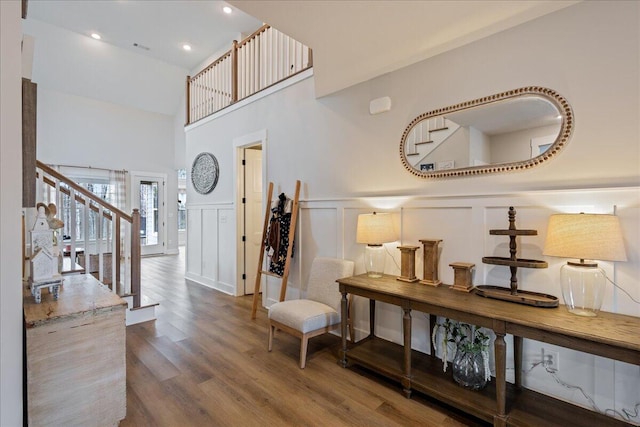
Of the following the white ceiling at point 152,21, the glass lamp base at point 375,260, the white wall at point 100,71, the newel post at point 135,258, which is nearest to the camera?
the glass lamp base at point 375,260

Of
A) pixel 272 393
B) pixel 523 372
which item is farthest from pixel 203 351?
pixel 523 372

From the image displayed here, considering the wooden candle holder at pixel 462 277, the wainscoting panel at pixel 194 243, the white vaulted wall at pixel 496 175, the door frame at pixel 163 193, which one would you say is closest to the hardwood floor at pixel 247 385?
the white vaulted wall at pixel 496 175

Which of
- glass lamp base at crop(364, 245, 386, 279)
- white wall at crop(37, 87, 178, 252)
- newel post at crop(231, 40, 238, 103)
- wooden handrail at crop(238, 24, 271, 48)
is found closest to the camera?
glass lamp base at crop(364, 245, 386, 279)

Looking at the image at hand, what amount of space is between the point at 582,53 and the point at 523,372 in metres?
2.04

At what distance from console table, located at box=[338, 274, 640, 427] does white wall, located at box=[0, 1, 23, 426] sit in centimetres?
194

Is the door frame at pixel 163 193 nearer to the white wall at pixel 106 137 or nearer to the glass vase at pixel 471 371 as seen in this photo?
the white wall at pixel 106 137

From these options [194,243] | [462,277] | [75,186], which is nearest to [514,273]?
[462,277]

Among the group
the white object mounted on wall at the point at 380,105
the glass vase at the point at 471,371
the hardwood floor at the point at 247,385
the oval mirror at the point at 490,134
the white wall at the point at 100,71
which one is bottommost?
the hardwood floor at the point at 247,385

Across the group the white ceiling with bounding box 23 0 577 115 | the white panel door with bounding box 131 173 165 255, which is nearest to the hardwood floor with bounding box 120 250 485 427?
the white ceiling with bounding box 23 0 577 115

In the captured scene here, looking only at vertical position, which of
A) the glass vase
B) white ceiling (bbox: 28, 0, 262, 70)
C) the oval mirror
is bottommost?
the glass vase

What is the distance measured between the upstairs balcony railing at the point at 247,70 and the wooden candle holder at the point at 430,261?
2.41 metres

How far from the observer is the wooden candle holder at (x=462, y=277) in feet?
7.02

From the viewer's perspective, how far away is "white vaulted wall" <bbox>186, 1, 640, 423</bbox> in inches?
66.6

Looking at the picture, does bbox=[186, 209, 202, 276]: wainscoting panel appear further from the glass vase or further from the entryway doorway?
the glass vase
